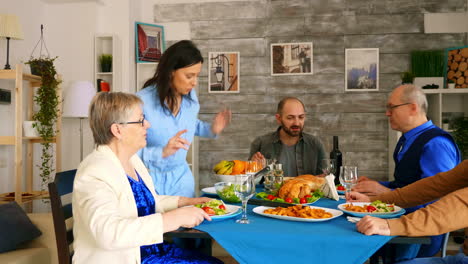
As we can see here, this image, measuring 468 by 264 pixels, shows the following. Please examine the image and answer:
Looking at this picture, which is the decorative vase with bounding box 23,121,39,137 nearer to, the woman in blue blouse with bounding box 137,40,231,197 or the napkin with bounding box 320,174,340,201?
the woman in blue blouse with bounding box 137,40,231,197

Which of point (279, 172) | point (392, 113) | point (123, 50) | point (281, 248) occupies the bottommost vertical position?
point (281, 248)

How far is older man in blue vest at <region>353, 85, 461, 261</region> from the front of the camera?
2.25 meters

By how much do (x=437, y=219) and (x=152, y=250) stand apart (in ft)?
3.76

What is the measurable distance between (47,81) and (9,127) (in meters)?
0.60

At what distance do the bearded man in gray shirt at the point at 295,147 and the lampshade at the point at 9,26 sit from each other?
2.43 metres

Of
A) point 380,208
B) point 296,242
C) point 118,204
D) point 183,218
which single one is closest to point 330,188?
point 380,208

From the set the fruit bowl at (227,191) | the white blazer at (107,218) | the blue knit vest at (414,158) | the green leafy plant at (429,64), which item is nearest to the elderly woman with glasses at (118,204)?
the white blazer at (107,218)

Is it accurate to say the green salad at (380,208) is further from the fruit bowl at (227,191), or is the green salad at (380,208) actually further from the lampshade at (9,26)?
the lampshade at (9,26)

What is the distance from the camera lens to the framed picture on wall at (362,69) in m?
4.65

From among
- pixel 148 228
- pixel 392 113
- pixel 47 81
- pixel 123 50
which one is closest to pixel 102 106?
pixel 148 228

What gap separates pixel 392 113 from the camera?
2709 mm

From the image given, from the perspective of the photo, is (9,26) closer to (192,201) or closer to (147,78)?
(147,78)

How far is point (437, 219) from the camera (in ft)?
4.93

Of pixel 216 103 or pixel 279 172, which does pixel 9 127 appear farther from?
pixel 279 172
